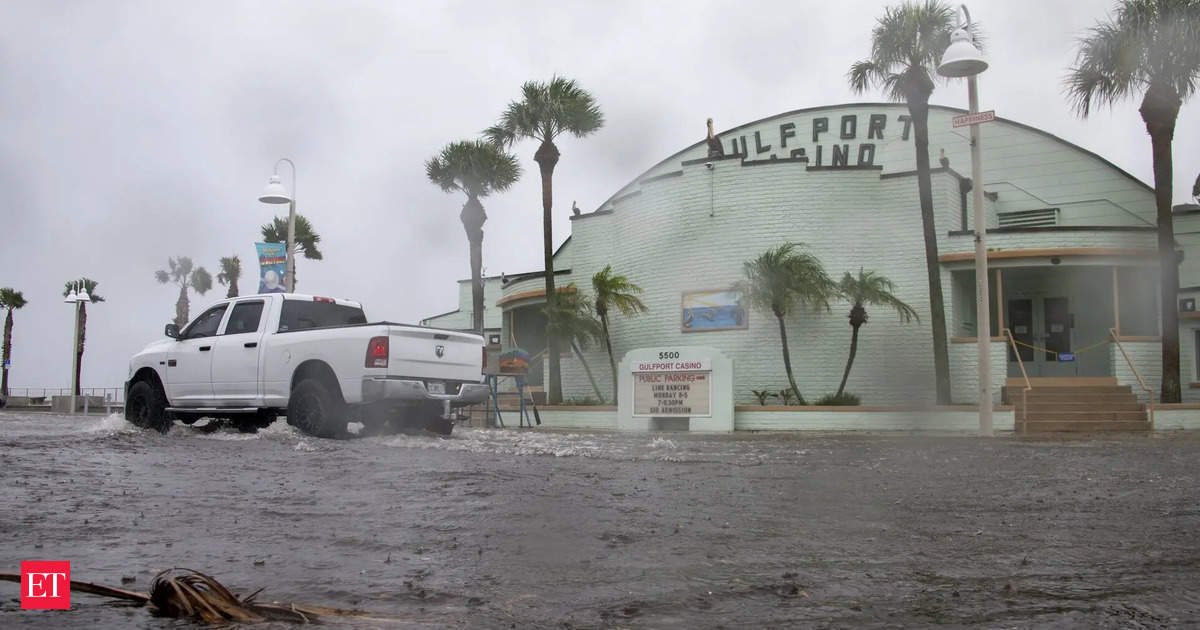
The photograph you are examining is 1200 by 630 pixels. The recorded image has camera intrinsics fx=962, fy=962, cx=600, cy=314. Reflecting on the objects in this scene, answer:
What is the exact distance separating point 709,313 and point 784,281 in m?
2.75

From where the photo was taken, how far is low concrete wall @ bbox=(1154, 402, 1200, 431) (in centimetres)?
1591

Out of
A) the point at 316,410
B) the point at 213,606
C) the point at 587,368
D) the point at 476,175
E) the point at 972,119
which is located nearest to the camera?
the point at 213,606

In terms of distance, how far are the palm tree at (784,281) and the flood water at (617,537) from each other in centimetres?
871

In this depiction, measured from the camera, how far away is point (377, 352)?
9.47 meters

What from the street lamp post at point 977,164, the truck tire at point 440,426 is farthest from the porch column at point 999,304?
the truck tire at point 440,426

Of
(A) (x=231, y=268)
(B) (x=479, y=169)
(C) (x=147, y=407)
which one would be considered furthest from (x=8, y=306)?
(C) (x=147, y=407)

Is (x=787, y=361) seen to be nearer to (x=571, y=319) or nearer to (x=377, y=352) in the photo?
(x=571, y=319)

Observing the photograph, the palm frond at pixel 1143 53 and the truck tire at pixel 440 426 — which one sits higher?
the palm frond at pixel 1143 53

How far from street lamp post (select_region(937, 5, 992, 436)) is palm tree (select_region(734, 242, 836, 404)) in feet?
10.8

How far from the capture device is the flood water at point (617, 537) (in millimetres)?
2900

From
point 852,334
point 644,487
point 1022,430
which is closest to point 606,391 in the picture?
point 852,334

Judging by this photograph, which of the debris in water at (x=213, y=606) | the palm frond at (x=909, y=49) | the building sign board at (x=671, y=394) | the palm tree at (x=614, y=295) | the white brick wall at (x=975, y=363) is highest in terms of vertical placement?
the palm frond at (x=909, y=49)

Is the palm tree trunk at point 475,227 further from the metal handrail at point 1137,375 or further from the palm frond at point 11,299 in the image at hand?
the palm frond at point 11,299

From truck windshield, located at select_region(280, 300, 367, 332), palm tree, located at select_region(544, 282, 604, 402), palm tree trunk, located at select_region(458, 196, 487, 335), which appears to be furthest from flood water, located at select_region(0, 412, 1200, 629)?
palm tree trunk, located at select_region(458, 196, 487, 335)
